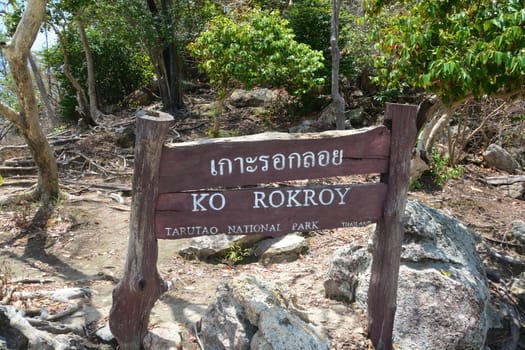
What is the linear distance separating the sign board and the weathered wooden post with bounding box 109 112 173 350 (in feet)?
0.23

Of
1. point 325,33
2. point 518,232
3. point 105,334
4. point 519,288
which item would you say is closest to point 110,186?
point 105,334

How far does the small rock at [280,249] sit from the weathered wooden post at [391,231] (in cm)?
216

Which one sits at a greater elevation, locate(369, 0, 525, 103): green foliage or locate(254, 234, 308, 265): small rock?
locate(369, 0, 525, 103): green foliage

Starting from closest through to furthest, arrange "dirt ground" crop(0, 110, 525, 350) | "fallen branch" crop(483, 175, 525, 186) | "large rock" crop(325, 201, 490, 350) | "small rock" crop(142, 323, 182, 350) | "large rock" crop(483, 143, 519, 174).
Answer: "small rock" crop(142, 323, 182, 350) → "large rock" crop(325, 201, 490, 350) → "dirt ground" crop(0, 110, 525, 350) → "fallen branch" crop(483, 175, 525, 186) → "large rock" crop(483, 143, 519, 174)

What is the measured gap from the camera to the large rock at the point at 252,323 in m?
3.22

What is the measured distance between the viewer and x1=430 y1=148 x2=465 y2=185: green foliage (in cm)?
909

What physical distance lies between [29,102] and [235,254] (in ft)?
12.5

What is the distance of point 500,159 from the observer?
10109 millimetres

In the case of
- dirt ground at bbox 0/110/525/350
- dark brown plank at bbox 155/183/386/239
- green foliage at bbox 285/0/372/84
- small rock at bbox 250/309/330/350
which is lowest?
dirt ground at bbox 0/110/525/350

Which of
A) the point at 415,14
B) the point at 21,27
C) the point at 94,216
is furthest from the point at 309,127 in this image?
the point at 21,27

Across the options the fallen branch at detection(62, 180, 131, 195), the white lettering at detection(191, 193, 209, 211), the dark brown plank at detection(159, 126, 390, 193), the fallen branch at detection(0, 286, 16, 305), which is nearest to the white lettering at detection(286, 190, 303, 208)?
the dark brown plank at detection(159, 126, 390, 193)

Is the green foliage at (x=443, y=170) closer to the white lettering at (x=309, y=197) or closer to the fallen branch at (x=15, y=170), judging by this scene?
the white lettering at (x=309, y=197)

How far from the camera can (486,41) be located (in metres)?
5.02

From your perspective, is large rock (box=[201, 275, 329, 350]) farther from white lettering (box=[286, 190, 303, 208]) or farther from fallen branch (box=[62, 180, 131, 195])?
fallen branch (box=[62, 180, 131, 195])
